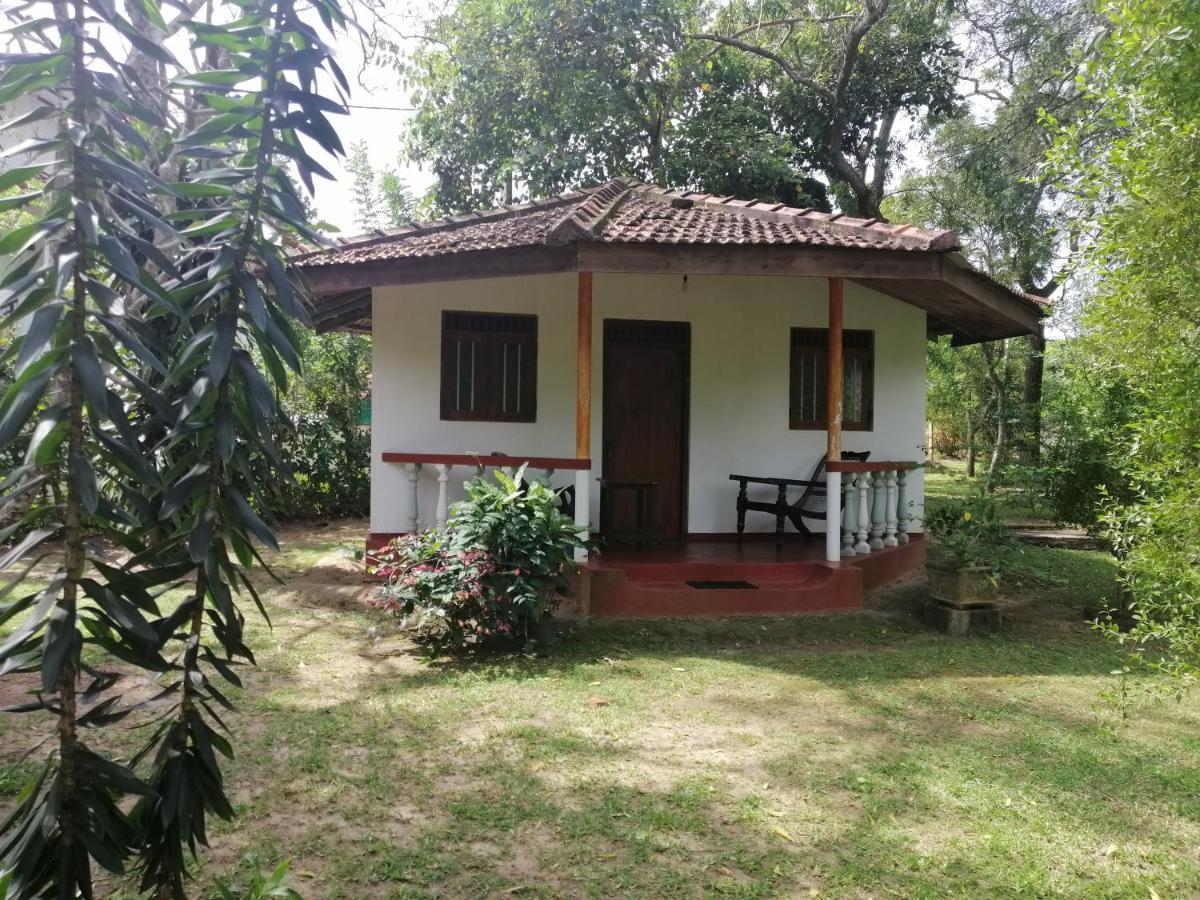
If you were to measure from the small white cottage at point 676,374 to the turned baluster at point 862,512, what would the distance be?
0.03m

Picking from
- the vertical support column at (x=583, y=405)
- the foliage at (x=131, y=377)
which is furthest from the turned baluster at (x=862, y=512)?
the foliage at (x=131, y=377)

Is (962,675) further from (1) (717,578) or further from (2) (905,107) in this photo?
(2) (905,107)

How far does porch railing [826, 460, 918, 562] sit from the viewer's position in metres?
7.48

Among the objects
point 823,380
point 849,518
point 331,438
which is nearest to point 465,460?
point 849,518

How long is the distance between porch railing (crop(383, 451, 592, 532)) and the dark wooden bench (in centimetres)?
208

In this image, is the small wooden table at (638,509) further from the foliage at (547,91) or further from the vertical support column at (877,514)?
the foliage at (547,91)

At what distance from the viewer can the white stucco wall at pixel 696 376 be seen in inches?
329

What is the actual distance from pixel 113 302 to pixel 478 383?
6.90m

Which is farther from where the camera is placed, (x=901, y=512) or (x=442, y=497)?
(x=901, y=512)

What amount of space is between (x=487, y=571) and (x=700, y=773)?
2246 mm

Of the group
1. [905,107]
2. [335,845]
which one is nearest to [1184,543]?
[335,845]

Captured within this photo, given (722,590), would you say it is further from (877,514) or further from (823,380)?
(823,380)

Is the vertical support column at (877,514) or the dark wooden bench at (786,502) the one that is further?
the vertical support column at (877,514)

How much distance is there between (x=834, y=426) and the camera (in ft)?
24.8
